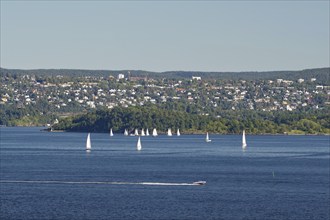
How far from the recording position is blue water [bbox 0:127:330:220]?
88.9m

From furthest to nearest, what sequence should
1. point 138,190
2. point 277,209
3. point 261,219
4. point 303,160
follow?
point 303,160 < point 138,190 < point 277,209 < point 261,219

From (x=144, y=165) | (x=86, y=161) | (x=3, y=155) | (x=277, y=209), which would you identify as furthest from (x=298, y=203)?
(x=3, y=155)

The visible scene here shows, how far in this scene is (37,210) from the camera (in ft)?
291

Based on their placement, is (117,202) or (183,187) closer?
(117,202)

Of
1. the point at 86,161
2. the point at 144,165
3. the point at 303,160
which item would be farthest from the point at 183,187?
the point at 303,160

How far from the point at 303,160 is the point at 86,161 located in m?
31.7

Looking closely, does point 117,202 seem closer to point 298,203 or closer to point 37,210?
point 37,210

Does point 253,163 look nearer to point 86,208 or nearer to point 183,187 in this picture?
point 183,187

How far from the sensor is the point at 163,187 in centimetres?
10781

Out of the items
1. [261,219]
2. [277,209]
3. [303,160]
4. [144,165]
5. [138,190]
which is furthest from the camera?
[303,160]

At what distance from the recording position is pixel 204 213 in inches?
3474

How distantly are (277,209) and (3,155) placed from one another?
82.2 m

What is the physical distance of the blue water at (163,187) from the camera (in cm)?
8894

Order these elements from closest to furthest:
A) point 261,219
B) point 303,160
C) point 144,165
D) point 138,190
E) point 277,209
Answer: point 261,219, point 277,209, point 138,190, point 144,165, point 303,160
